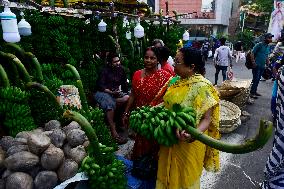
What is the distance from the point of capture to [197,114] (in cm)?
235

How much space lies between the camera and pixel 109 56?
17.5 feet

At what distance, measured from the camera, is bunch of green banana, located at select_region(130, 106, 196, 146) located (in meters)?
2.08

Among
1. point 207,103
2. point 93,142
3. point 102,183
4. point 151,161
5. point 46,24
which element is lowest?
point 151,161

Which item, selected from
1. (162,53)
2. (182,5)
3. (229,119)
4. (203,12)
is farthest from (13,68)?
(203,12)

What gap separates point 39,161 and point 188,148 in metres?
1.15

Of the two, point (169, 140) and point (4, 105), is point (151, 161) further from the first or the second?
point (4, 105)

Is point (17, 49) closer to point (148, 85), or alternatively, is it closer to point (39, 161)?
point (148, 85)

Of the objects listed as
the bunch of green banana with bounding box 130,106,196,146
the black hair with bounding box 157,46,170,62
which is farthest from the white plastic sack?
the black hair with bounding box 157,46,170,62

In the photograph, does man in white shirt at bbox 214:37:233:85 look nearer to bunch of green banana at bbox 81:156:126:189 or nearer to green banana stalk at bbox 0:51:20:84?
green banana stalk at bbox 0:51:20:84

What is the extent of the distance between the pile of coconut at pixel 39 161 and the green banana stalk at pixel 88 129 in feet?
0.74

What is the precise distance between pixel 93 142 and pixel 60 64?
3.06m

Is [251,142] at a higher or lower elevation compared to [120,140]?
higher

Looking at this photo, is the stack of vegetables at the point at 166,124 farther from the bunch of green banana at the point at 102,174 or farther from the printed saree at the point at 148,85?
the printed saree at the point at 148,85

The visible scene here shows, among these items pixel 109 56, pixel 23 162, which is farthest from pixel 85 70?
pixel 23 162
